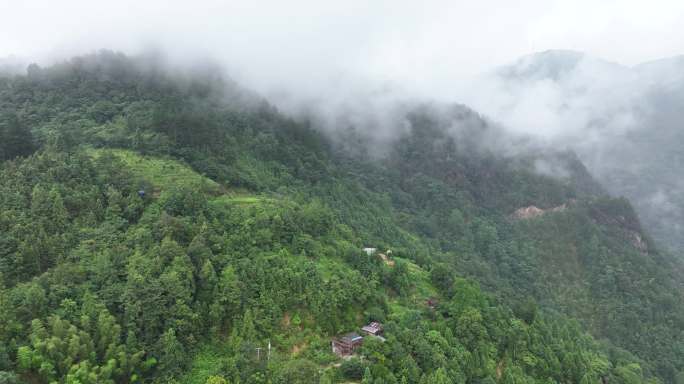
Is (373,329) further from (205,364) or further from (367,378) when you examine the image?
(205,364)

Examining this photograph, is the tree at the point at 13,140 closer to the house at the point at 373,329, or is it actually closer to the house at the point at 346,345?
the house at the point at 346,345

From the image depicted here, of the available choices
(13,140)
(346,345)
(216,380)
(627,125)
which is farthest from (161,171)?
(627,125)

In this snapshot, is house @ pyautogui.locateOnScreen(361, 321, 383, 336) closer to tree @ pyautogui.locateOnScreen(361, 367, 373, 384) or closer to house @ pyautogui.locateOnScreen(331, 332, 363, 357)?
house @ pyautogui.locateOnScreen(331, 332, 363, 357)

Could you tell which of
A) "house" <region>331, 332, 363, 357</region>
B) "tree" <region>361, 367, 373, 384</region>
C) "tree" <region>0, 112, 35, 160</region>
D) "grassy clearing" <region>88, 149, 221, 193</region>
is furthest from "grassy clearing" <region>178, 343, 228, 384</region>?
"tree" <region>0, 112, 35, 160</region>

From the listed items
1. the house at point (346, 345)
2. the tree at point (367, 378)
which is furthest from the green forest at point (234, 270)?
the house at point (346, 345)

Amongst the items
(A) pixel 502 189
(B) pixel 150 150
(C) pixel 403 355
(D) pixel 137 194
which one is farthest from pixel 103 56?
(A) pixel 502 189
